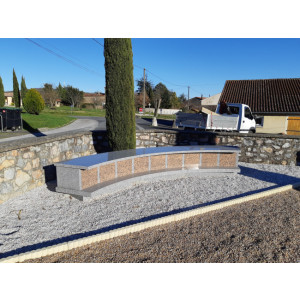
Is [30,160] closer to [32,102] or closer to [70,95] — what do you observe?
[32,102]

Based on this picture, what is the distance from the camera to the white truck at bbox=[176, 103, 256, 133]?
1331 cm

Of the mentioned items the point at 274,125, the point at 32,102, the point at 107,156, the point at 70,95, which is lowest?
the point at 107,156

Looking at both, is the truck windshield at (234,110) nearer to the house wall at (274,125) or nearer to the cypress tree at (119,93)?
the house wall at (274,125)

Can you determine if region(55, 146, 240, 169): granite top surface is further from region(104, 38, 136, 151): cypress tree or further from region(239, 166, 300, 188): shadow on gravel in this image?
region(104, 38, 136, 151): cypress tree

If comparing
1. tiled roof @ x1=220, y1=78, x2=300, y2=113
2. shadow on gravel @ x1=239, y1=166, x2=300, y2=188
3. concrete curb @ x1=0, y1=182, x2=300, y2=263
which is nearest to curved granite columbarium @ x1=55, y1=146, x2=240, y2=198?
shadow on gravel @ x1=239, y1=166, x2=300, y2=188

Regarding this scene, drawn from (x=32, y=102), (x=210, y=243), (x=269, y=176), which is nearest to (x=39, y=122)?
(x=32, y=102)

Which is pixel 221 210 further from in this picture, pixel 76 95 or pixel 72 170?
pixel 76 95

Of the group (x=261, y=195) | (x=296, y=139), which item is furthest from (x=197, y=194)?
(x=296, y=139)

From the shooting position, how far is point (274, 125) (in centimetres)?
1959

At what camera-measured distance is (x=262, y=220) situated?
4387mm

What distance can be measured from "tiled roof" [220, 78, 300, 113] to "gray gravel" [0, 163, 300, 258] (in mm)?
14369

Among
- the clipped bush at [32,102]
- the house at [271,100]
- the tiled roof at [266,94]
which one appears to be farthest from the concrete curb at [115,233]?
the clipped bush at [32,102]

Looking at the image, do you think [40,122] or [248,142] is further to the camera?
[40,122]

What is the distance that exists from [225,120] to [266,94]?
10.8 m
